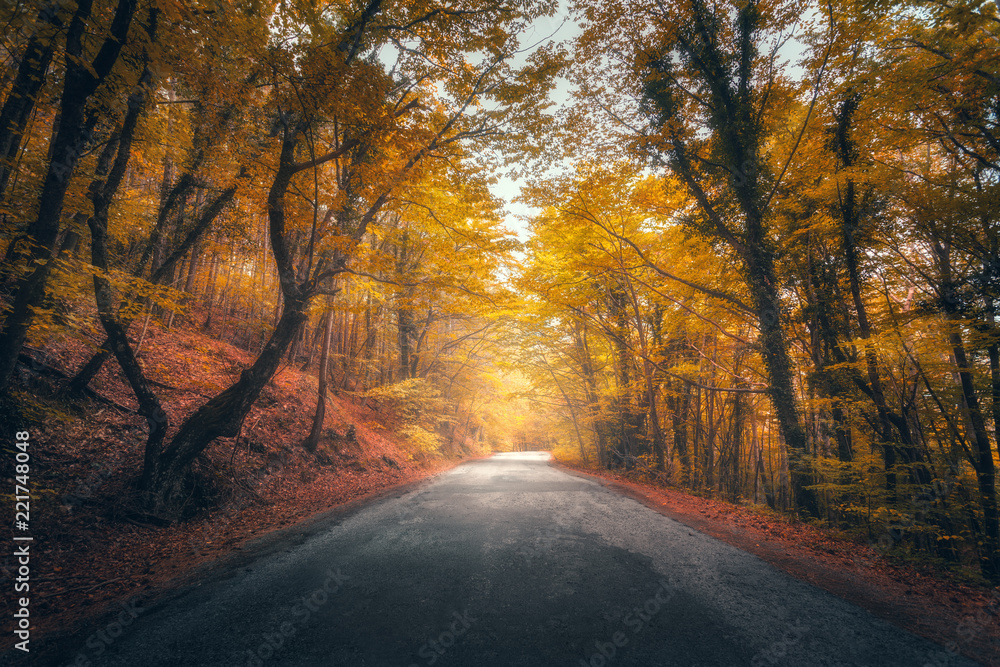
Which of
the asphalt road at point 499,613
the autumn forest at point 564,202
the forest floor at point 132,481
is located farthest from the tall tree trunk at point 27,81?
the asphalt road at point 499,613

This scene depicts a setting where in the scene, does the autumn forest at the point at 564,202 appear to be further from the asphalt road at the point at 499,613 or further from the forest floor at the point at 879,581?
the asphalt road at the point at 499,613

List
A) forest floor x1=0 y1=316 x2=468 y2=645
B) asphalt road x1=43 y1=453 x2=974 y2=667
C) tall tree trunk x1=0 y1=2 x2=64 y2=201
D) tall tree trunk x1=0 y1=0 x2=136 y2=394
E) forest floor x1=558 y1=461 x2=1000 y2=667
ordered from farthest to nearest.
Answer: tall tree trunk x1=0 y1=2 x2=64 y2=201 → tall tree trunk x1=0 y1=0 x2=136 y2=394 → forest floor x1=0 y1=316 x2=468 y2=645 → forest floor x1=558 y1=461 x2=1000 y2=667 → asphalt road x1=43 y1=453 x2=974 y2=667

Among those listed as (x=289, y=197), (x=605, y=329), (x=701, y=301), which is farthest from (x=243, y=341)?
(x=701, y=301)

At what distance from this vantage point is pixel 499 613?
263cm

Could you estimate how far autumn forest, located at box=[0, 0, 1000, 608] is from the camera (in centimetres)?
484

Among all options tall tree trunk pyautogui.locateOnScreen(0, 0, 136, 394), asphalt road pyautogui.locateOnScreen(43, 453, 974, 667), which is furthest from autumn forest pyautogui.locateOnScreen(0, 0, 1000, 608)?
asphalt road pyautogui.locateOnScreen(43, 453, 974, 667)

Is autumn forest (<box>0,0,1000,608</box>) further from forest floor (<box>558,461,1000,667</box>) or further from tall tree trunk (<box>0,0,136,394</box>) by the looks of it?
forest floor (<box>558,461,1000,667</box>)

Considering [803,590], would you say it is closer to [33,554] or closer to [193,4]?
[33,554]

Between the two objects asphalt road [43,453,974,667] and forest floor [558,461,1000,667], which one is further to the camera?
forest floor [558,461,1000,667]

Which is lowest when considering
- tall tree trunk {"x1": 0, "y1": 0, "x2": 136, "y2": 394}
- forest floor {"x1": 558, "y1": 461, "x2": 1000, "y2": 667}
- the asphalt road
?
forest floor {"x1": 558, "y1": 461, "x2": 1000, "y2": 667}

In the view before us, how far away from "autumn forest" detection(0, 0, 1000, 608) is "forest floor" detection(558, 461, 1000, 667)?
1083 millimetres

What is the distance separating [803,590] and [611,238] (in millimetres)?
8328

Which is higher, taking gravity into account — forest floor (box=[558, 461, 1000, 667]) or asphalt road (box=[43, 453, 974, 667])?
asphalt road (box=[43, 453, 974, 667])

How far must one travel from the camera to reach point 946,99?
5.27 meters
